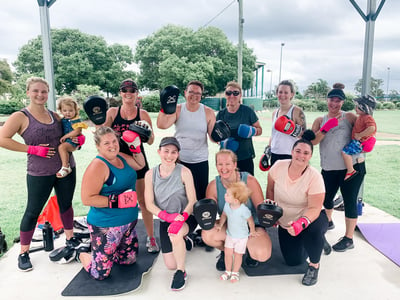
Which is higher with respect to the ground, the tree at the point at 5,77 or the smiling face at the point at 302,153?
the tree at the point at 5,77

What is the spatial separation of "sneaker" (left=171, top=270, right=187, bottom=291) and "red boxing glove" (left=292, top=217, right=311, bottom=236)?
36.7 inches

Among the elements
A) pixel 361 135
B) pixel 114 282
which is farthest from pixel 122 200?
pixel 361 135

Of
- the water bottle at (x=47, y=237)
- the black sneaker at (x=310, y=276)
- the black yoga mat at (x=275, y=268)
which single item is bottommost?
the black yoga mat at (x=275, y=268)

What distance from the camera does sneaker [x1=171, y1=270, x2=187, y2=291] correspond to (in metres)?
2.27

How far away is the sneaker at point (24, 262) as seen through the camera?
2.54m

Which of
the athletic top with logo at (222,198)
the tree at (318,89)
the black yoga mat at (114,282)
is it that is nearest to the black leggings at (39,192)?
the black yoga mat at (114,282)

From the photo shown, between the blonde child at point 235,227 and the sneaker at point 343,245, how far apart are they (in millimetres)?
1029

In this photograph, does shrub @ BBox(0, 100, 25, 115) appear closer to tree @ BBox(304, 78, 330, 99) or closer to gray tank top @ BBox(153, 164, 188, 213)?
gray tank top @ BBox(153, 164, 188, 213)

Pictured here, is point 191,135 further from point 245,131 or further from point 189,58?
point 189,58

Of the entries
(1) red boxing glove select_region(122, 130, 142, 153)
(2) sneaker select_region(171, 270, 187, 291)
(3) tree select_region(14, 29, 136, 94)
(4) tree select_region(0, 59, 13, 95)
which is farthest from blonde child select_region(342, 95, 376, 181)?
(4) tree select_region(0, 59, 13, 95)

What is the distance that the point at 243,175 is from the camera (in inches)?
97.3

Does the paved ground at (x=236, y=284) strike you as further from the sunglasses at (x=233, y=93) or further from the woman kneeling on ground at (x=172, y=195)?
the sunglasses at (x=233, y=93)

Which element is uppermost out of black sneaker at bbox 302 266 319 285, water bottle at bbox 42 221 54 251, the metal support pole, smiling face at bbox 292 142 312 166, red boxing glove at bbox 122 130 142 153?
the metal support pole

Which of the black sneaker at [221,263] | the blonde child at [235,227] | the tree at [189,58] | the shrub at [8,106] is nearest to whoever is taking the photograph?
the blonde child at [235,227]
